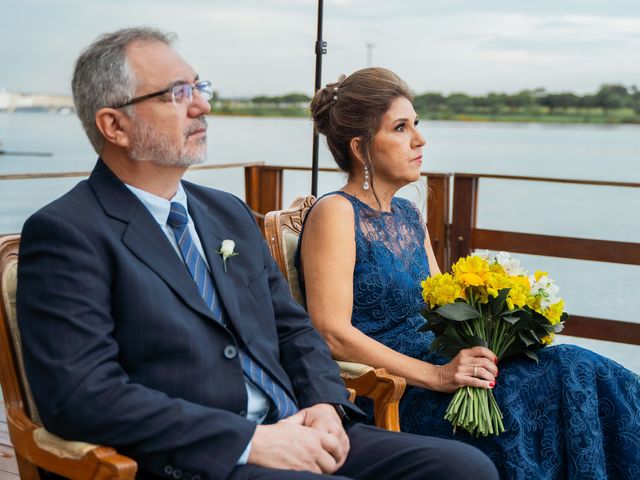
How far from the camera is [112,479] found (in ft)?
4.60

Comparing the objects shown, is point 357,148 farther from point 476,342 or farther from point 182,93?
point 182,93

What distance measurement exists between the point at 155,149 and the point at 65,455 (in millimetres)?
617

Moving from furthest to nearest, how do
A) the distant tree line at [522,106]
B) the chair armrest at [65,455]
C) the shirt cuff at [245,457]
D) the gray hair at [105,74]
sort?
1. the distant tree line at [522,106]
2. the gray hair at [105,74]
3. the shirt cuff at [245,457]
4. the chair armrest at [65,455]

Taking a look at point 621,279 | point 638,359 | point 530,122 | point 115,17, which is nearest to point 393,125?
point 638,359

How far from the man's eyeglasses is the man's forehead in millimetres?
13

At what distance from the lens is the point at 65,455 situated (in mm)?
1462

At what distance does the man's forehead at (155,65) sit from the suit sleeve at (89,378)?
35 cm

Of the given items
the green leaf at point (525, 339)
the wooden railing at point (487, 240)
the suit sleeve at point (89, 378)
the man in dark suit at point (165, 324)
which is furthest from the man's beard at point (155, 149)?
the wooden railing at point (487, 240)

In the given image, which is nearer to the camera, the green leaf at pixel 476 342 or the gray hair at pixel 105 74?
the gray hair at pixel 105 74

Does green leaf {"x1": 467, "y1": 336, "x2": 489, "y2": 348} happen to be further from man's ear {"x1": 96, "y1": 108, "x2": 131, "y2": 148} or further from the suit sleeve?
man's ear {"x1": 96, "y1": 108, "x2": 131, "y2": 148}

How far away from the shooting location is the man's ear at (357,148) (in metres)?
2.48

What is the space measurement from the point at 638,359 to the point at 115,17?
1397 centimetres

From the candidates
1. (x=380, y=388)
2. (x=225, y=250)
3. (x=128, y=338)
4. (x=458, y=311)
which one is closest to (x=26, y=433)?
(x=128, y=338)

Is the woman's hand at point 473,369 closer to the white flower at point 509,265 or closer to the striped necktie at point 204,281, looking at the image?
the white flower at point 509,265
